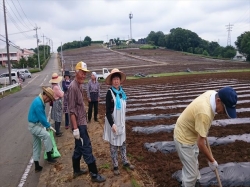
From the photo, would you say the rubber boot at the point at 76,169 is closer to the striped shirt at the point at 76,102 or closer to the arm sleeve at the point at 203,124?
the striped shirt at the point at 76,102

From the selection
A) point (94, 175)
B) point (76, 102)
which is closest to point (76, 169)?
point (94, 175)

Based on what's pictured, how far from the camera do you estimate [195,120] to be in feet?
9.26

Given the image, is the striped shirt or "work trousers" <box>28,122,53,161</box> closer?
the striped shirt

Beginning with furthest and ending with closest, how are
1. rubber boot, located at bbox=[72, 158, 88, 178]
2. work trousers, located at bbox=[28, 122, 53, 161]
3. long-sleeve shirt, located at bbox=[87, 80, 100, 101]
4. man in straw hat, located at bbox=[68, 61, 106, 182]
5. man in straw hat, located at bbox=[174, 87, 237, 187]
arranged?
long-sleeve shirt, located at bbox=[87, 80, 100, 101]
work trousers, located at bbox=[28, 122, 53, 161]
rubber boot, located at bbox=[72, 158, 88, 178]
man in straw hat, located at bbox=[68, 61, 106, 182]
man in straw hat, located at bbox=[174, 87, 237, 187]

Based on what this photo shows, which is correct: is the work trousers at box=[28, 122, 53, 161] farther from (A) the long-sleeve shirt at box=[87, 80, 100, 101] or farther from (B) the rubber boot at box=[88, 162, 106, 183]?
(A) the long-sleeve shirt at box=[87, 80, 100, 101]

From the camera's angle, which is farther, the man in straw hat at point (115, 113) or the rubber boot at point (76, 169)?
the rubber boot at point (76, 169)

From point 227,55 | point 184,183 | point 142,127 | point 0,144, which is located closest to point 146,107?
point 142,127

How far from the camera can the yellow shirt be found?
8.92 ft

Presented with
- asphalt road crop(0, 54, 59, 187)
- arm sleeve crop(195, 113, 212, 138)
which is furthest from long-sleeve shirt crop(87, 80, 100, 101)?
arm sleeve crop(195, 113, 212, 138)

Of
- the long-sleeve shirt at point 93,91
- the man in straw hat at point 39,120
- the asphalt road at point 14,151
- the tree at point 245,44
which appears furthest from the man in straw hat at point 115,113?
the tree at point 245,44

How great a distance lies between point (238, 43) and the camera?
186ft

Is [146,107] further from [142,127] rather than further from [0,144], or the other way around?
[0,144]

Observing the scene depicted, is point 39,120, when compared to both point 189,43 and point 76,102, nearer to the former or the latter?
point 76,102

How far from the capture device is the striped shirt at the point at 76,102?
4066mm
